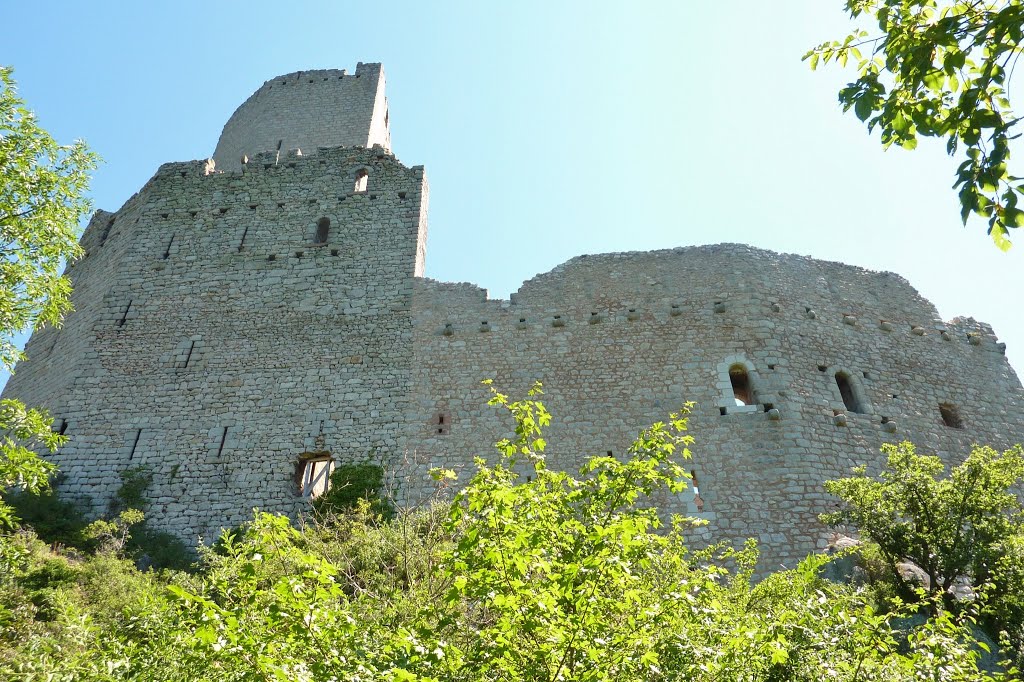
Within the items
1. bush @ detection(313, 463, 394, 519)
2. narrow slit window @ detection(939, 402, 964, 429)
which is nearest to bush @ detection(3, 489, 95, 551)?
bush @ detection(313, 463, 394, 519)

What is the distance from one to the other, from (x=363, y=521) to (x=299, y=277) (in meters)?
6.23

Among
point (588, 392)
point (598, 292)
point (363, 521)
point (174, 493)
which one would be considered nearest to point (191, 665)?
point (363, 521)

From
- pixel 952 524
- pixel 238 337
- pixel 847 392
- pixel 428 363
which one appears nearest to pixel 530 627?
pixel 952 524

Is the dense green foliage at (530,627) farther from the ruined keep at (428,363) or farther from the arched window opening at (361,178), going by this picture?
the arched window opening at (361,178)

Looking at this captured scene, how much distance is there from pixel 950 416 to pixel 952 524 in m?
5.80

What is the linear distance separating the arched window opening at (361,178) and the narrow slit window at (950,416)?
42.0ft

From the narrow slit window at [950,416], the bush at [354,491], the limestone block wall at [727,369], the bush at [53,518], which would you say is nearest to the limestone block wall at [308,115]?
the limestone block wall at [727,369]

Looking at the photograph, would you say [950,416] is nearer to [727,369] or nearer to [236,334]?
[727,369]

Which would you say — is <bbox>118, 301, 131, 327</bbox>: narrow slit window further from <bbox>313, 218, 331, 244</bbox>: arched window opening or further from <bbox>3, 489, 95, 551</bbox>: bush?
<bbox>313, 218, 331, 244</bbox>: arched window opening

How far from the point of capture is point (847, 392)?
12859 millimetres

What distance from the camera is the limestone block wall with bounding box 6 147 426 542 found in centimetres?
1209

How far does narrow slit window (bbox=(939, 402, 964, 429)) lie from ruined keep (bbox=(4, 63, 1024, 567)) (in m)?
0.03

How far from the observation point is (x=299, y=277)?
14547 mm

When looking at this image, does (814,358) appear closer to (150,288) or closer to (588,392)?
(588,392)
